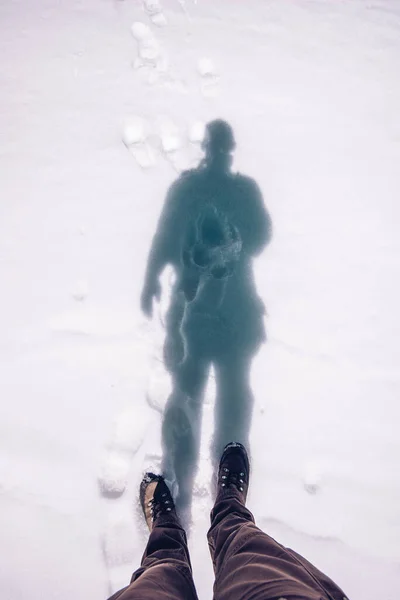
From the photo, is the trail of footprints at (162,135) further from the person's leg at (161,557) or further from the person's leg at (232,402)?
the person's leg at (161,557)

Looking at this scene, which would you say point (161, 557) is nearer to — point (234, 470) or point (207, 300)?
point (234, 470)

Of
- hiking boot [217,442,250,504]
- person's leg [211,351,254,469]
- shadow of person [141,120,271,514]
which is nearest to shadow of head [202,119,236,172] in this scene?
shadow of person [141,120,271,514]

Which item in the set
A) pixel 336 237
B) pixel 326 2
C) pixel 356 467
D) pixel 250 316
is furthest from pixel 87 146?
pixel 356 467

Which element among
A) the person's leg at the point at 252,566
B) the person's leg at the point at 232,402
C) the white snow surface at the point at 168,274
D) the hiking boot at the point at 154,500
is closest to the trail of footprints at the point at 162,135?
the white snow surface at the point at 168,274

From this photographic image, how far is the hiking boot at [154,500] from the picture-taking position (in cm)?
203

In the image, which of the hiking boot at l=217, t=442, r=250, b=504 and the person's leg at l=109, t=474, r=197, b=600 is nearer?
the person's leg at l=109, t=474, r=197, b=600

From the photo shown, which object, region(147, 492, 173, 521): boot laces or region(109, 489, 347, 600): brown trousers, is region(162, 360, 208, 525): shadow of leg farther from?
region(109, 489, 347, 600): brown trousers

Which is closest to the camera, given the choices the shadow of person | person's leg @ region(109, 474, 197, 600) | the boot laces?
person's leg @ region(109, 474, 197, 600)

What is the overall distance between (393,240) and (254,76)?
5.37 feet

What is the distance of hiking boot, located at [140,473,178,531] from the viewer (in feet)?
6.66

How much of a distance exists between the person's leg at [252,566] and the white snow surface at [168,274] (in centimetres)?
42

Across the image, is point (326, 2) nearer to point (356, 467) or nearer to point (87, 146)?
point (87, 146)

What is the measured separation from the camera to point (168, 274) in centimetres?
239

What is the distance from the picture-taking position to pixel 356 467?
2.21 m
